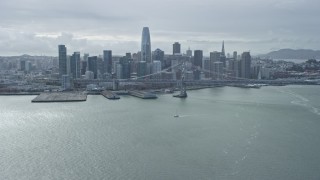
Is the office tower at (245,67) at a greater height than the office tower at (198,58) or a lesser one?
lesser

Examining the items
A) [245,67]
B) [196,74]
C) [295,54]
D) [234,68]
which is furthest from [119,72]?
Result: [295,54]

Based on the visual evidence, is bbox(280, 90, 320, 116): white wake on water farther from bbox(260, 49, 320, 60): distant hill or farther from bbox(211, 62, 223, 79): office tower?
bbox(260, 49, 320, 60): distant hill

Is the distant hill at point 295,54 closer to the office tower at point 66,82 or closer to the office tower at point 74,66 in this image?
the office tower at point 74,66

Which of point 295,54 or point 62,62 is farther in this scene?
point 295,54

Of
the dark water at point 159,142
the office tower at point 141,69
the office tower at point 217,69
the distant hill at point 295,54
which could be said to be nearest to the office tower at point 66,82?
the office tower at point 141,69

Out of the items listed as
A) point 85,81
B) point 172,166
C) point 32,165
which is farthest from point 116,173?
point 85,81

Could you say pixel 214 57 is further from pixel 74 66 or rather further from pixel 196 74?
pixel 74 66
